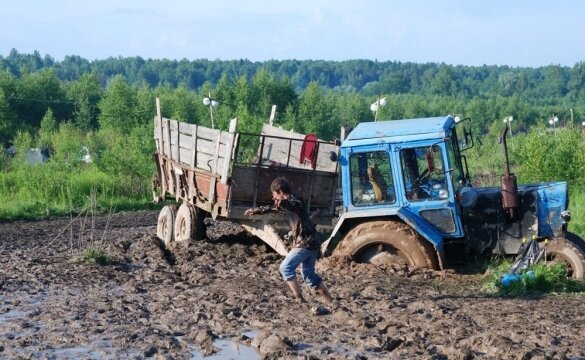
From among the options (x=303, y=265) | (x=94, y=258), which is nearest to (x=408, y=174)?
(x=303, y=265)

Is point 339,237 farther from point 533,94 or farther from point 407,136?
point 533,94

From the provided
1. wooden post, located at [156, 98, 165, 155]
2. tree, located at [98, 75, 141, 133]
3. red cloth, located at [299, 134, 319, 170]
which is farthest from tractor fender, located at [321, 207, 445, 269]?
tree, located at [98, 75, 141, 133]

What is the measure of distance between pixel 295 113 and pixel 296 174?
48225 mm

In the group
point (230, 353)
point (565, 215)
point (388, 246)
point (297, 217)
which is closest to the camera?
point (230, 353)

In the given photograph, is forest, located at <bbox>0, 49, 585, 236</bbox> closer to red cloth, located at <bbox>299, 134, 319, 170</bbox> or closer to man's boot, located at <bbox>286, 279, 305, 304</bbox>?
red cloth, located at <bbox>299, 134, 319, 170</bbox>

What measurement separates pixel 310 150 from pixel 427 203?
8.56 ft

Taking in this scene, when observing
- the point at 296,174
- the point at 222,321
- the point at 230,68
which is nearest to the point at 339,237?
the point at 296,174

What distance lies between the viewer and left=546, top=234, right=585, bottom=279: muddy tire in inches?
442

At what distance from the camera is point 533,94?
151 meters

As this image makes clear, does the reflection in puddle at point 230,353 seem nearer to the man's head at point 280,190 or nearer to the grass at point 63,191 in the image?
the man's head at point 280,190

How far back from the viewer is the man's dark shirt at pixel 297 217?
977 centimetres

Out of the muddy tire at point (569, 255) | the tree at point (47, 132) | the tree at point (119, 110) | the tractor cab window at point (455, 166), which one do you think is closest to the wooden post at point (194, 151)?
the tractor cab window at point (455, 166)

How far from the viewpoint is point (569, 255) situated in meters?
11.3

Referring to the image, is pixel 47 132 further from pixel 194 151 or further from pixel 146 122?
pixel 194 151
